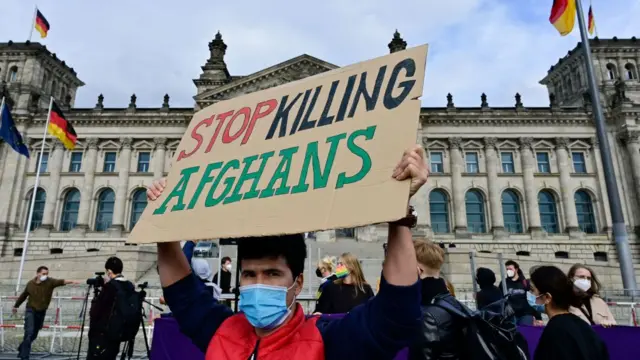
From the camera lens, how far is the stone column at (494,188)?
34.6 metres

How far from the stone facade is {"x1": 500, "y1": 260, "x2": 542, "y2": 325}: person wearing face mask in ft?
81.5

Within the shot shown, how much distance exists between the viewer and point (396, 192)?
1640 millimetres

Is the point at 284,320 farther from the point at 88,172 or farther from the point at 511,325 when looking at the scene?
the point at 88,172

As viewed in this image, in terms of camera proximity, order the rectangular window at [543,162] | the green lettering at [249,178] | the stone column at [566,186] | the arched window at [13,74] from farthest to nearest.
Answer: the arched window at [13,74] → the rectangular window at [543,162] → the stone column at [566,186] → the green lettering at [249,178]

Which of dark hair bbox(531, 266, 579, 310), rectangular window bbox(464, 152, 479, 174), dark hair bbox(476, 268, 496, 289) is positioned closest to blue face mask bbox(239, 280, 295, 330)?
dark hair bbox(531, 266, 579, 310)

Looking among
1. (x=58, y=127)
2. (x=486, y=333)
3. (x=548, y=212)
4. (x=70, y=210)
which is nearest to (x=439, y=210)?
(x=548, y=212)

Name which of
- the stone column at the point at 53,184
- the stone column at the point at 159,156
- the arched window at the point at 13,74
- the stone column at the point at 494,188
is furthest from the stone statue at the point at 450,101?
the arched window at the point at 13,74

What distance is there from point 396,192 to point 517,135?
40.1 meters

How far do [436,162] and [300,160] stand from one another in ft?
122

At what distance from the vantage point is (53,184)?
36.5 meters

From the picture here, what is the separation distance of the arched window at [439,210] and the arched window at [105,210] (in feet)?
95.7

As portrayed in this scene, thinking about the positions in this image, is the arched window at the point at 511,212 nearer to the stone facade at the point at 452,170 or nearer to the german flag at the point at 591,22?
the stone facade at the point at 452,170

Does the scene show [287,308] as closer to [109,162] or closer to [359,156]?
[359,156]

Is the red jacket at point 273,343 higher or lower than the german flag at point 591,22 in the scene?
lower
